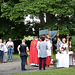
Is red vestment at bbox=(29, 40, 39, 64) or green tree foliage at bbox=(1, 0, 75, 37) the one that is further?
green tree foliage at bbox=(1, 0, 75, 37)

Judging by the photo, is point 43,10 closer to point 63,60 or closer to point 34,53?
point 34,53

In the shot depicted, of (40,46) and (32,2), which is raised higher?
(32,2)

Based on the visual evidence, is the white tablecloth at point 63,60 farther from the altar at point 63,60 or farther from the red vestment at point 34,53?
the red vestment at point 34,53

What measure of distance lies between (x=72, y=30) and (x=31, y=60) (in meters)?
18.5

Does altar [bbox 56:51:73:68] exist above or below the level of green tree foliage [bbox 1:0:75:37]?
below

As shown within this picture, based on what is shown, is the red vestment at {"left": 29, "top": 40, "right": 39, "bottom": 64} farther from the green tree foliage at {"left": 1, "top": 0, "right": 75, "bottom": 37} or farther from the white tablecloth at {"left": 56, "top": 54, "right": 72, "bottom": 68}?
the green tree foliage at {"left": 1, "top": 0, "right": 75, "bottom": 37}

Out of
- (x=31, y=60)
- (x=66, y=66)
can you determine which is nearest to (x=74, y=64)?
(x=66, y=66)

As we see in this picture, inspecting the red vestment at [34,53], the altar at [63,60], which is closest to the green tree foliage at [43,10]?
the red vestment at [34,53]

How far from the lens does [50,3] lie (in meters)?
30.0

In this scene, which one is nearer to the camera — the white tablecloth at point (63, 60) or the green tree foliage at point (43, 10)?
the white tablecloth at point (63, 60)

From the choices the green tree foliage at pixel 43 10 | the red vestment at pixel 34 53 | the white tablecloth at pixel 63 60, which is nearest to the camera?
the white tablecloth at pixel 63 60

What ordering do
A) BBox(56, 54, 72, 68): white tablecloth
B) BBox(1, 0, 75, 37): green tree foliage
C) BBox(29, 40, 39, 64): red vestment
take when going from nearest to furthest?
1. BBox(56, 54, 72, 68): white tablecloth
2. BBox(29, 40, 39, 64): red vestment
3. BBox(1, 0, 75, 37): green tree foliage

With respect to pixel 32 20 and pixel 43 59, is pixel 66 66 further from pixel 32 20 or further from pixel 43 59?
pixel 32 20

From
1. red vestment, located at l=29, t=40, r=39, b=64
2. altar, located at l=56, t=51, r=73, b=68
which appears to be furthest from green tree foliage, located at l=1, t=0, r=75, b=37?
altar, located at l=56, t=51, r=73, b=68
